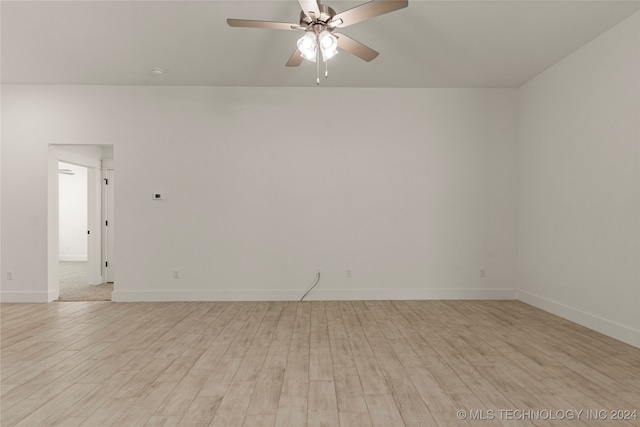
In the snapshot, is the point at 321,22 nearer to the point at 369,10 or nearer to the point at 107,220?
the point at 369,10

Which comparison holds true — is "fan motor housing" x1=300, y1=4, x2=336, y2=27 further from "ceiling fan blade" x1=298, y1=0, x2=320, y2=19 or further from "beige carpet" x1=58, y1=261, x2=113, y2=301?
"beige carpet" x1=58, y1=261, x2=113, y2=301

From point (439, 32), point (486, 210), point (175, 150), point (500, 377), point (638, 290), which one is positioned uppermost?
point (439, 32)

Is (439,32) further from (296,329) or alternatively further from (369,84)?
(296,329)

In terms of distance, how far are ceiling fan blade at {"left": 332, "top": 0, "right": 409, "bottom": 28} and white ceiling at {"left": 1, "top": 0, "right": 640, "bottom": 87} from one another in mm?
601

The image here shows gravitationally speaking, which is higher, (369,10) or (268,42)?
(268,42)

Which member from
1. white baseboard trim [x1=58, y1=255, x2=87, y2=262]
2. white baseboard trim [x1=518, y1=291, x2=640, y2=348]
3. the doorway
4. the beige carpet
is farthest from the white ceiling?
white baseboard trim [x1=58, y1=255, x2=87, y2=262]

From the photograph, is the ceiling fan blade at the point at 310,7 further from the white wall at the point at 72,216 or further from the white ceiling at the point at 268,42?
the white wall at the point at 72,216

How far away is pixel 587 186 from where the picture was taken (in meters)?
3.92

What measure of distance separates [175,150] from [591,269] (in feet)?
17.5

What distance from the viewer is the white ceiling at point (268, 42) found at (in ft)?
10.5

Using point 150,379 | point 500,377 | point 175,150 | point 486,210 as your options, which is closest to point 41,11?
point 175,150

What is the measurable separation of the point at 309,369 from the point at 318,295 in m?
2.37

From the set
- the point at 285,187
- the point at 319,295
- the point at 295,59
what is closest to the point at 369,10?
the point at 295,59

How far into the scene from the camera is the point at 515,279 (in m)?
5.27
